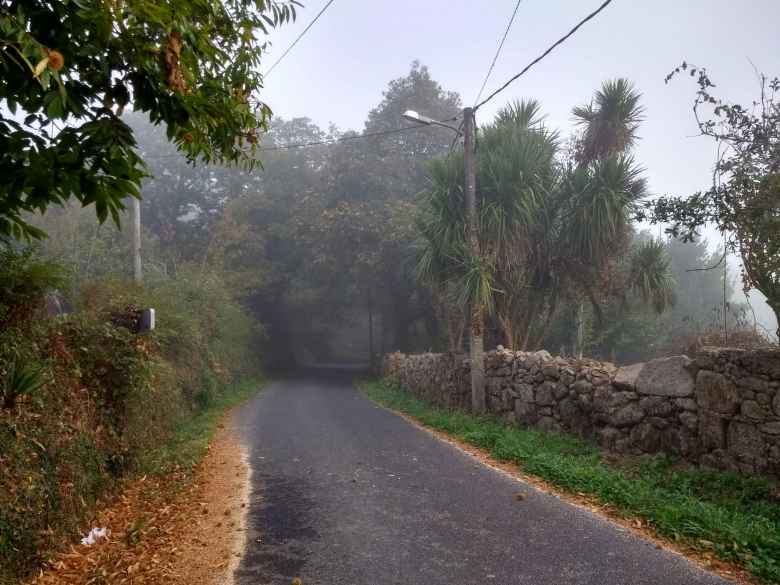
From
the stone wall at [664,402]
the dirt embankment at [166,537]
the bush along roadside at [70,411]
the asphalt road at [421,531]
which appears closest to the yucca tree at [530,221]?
the stone wall at [664,402]

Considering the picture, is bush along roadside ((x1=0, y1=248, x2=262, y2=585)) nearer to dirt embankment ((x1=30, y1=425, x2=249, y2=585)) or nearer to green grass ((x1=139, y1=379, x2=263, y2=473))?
green grass ((x1=139, y1=379, x2=263, y2=473))

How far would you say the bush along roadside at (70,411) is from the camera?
4.52 meters

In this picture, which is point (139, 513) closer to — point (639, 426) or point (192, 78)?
point (192, 78)

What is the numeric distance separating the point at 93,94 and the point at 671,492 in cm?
651

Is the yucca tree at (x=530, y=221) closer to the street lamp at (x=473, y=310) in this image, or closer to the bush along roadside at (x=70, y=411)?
the street lamp at (x=473, y=310)

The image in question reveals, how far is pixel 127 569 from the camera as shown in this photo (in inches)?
183

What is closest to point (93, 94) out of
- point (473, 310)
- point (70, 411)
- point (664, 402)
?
point (70, 411)

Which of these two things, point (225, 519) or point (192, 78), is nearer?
point (192, 78)

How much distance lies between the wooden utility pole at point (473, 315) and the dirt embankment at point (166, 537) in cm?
584

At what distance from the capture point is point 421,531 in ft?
17.3

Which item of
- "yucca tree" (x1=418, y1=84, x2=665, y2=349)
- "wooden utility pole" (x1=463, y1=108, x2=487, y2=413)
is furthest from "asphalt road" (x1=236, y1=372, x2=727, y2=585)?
"yucca tree" (x1=418, y1=84, x2=665, y2=349)

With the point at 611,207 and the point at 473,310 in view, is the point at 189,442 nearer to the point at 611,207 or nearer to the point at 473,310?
the point at 473,310

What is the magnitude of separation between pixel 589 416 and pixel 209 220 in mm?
29012

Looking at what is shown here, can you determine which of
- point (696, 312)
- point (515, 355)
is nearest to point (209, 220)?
point (515, 355)
